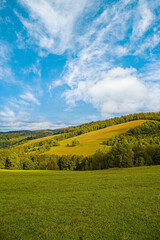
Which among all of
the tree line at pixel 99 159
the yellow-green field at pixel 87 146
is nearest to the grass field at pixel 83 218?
the tree line at pixel 99 159

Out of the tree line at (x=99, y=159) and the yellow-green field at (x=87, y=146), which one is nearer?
the tree line at (x=99, y=159)

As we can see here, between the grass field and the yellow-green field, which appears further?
the yellow-green field

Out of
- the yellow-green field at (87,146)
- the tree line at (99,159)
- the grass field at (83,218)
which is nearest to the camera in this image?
the grass field at (83,218)

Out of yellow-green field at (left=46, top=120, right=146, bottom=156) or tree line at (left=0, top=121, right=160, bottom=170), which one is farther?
yellow-green field at (left=46, top=120, right=146, bottom=156)

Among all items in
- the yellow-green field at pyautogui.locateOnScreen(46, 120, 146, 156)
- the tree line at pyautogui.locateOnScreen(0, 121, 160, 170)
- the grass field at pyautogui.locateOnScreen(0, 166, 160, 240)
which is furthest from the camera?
the yellow-green field at pyautogui.locateOnScreen(46, 120, 146, 156)

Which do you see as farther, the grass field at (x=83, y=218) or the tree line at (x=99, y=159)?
the tree line at (x=99, y=159)

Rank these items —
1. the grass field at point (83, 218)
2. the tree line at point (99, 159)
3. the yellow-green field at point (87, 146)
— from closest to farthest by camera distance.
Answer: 1. the grass field at point (83, 218)
2. the tree line at point (99, 159)
3. the yellow-green field at point (87, 146)

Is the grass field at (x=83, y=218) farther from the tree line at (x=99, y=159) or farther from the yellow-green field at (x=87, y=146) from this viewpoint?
the yellow-green field at (x=87, y=146)

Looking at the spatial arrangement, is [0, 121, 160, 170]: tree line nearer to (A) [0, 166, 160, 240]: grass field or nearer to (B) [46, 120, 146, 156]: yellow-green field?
(B) [46, 120, 146, 156]: yellow-green field

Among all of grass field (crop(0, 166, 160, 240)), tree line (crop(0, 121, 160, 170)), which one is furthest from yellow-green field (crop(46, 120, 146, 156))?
grass field (crop(0, 166, 160, 240))

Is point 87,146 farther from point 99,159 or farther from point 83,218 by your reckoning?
point 83,218

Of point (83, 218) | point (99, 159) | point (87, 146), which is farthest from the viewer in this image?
point (87, 146)

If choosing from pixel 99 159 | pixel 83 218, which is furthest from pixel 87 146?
pixel 83 218

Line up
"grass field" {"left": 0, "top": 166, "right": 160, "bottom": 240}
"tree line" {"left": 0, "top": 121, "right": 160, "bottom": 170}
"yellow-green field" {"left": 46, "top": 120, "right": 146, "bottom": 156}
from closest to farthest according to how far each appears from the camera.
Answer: "grass field" {"left": 0, "top": 166, "right": 160, "bottom": 240}
"tree line" {"left": 0, "top": 121, "right": 160, "bottom": 170}
"yellow-green field" {"left": 46, "top": 120, "right": 146, "bottom": 156}
